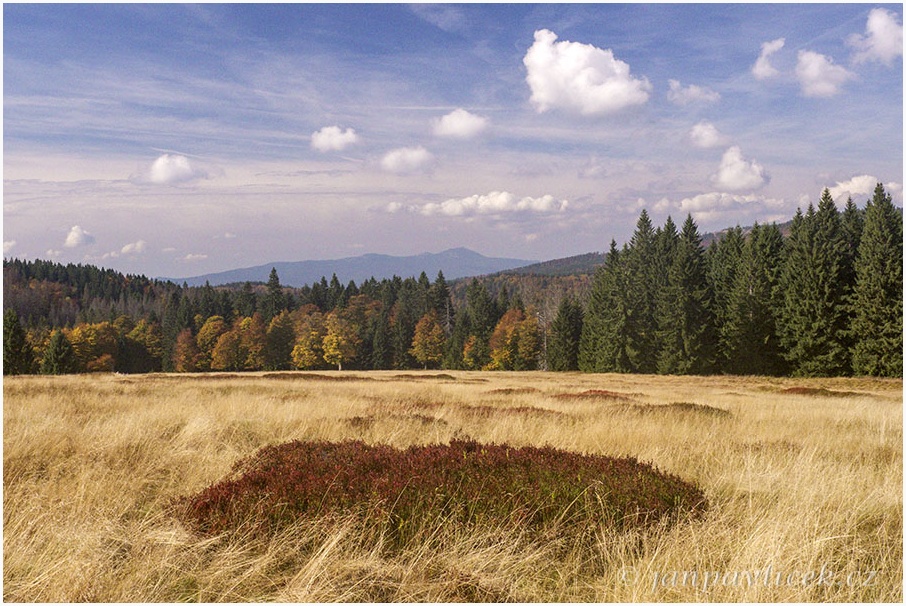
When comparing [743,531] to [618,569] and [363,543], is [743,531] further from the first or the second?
[363,543]

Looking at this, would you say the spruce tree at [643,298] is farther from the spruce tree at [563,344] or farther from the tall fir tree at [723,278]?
the spruce tree at [563,344]

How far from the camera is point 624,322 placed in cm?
5891

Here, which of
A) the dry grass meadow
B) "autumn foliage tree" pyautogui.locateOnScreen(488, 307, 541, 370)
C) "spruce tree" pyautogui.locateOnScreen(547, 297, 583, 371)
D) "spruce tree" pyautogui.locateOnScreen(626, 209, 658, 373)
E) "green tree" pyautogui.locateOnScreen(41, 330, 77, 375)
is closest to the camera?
the dry grass meadow

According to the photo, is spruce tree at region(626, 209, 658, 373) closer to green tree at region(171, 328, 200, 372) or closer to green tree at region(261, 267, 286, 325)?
green tree at region(261, 267, 286, 325)

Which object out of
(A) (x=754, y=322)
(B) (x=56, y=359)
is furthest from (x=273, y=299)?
(A) (x=754, y=322)

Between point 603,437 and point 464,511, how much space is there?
4.46 metres

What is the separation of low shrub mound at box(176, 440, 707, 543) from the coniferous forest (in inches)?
1911

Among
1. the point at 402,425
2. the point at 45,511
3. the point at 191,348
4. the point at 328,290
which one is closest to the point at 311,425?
the point at 402,425

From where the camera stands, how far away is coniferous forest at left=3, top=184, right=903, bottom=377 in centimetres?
4584

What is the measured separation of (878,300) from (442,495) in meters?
51.3

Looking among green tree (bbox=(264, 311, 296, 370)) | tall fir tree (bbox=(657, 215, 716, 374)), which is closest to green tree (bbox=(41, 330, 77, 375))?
green tree (bbox=(264, 311, 296, 370))

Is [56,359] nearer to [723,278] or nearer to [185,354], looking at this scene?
[185,354]

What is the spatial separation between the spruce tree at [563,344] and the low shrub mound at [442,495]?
63.5 m

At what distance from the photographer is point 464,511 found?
450cm
